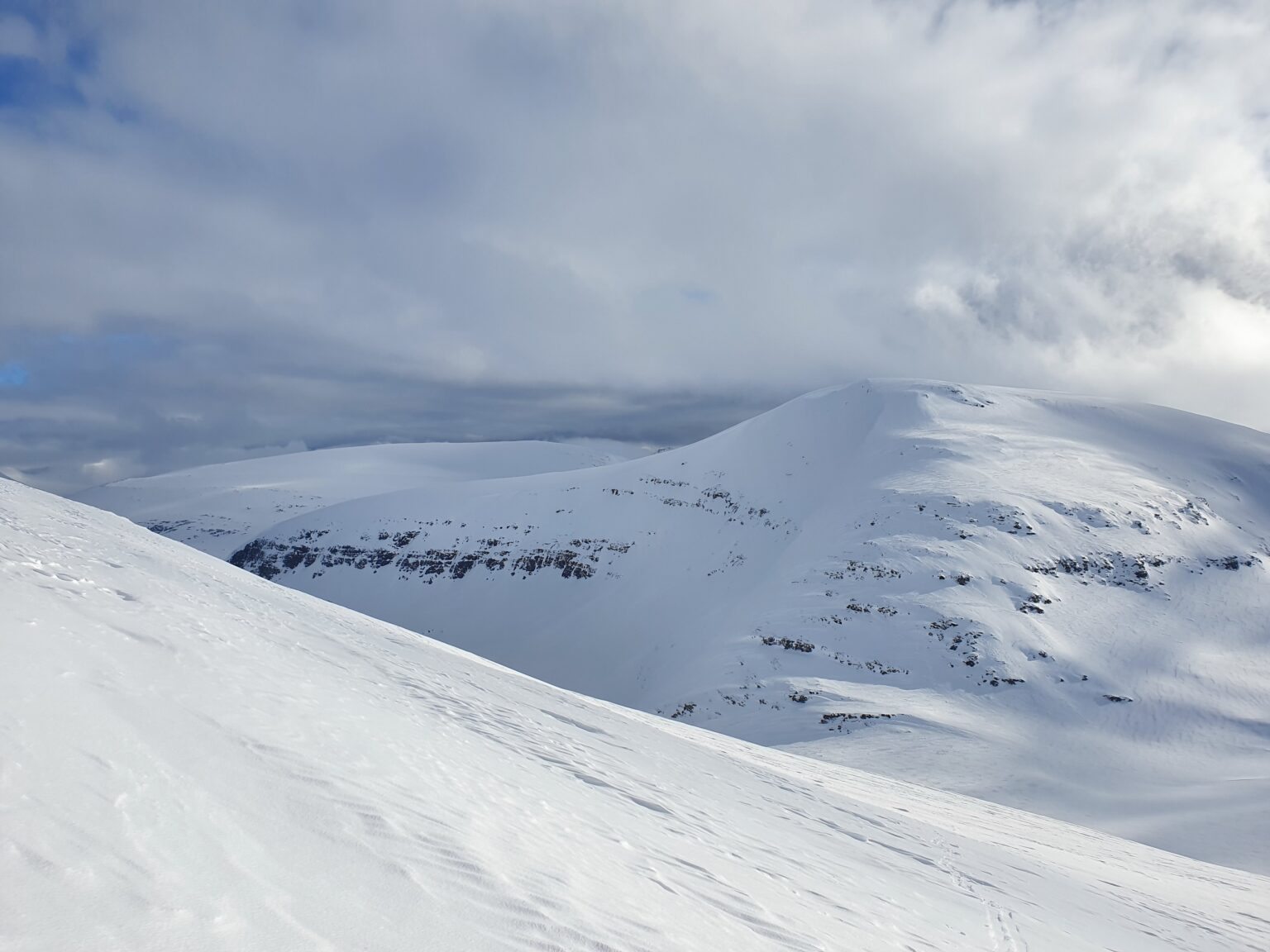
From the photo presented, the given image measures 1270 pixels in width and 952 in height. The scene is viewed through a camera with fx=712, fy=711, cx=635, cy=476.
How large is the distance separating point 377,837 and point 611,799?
14.2 ft

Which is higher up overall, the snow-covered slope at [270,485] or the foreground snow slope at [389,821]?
the snow-covered slope at [270,485]

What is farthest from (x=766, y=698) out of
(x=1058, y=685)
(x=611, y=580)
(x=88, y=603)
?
(x=88, y=603)

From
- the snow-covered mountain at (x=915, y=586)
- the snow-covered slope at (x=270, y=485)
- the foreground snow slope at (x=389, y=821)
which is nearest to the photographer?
the foreground snow slope at (x=389, y=821)

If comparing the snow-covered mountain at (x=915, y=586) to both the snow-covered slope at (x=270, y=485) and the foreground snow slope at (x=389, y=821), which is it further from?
the snow-covered slope at (x=270, y=485)

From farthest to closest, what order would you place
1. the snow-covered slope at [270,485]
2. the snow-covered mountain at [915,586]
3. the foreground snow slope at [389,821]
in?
the snow-covered slope at [270,485], the snow-covered mountain at [915,586], the foreground snow slope at [389,821]

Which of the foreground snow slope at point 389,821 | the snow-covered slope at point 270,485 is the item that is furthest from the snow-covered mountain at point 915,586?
the snow-covered slope at point 270,485

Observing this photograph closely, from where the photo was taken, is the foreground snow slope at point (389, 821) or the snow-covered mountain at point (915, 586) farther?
the snow-covered mountain at point (915, 586)

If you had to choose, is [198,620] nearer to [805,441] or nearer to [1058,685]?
[1058,685]

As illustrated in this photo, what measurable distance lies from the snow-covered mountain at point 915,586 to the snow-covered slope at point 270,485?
62.1 m

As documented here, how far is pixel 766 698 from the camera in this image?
113 ft

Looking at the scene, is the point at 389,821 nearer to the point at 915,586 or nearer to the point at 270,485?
the point at 915,586

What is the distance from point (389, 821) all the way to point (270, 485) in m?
170

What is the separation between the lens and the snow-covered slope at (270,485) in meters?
128

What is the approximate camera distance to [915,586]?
40719 millimetres
